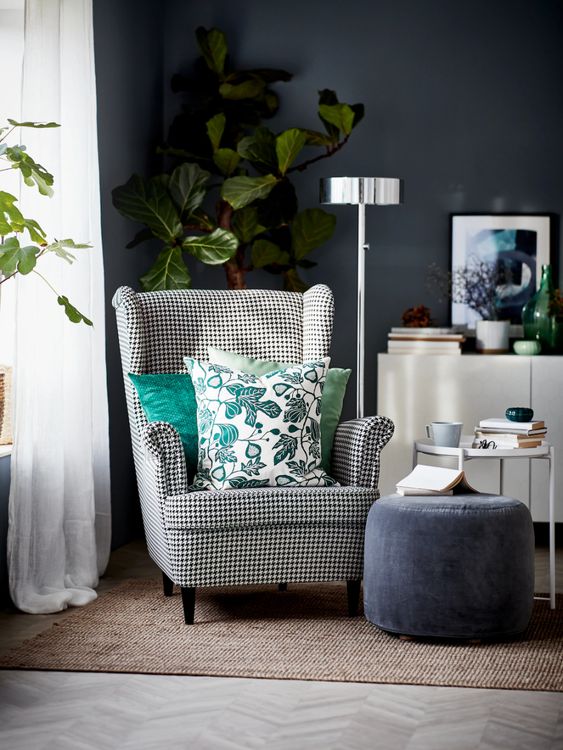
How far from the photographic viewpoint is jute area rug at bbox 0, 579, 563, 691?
9.43 ft

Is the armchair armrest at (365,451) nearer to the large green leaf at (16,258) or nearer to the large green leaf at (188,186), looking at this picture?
the large green leaf at (16,258)

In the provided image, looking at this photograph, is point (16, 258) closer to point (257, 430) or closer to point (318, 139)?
point (257, 430)

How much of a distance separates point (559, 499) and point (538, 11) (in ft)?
7.40

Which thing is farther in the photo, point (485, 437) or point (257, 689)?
point (485, 437)

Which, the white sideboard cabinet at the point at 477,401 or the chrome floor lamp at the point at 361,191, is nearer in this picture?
the chrome floor lamp at the point at 361,191

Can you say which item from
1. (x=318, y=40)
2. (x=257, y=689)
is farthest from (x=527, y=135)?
(x=257, y=689)

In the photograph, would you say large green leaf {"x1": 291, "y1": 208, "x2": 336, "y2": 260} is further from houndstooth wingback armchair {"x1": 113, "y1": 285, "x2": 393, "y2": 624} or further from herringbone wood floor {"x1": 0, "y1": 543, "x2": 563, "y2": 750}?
herringbone wood floor {"x1": 0, "y1": 543, "x2": 563, "y2": 750}

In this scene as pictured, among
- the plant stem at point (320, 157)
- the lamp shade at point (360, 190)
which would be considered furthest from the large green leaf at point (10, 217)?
the plant stem at point (320, 157)

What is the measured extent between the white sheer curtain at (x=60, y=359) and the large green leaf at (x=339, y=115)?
1.16 metres

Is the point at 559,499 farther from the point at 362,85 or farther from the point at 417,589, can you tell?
the point at 362,85

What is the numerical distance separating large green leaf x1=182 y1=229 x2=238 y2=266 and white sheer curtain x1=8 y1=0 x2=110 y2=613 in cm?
63

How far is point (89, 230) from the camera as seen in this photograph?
398 centimetres

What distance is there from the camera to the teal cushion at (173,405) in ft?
11.8

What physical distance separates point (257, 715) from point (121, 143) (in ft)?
9.39
